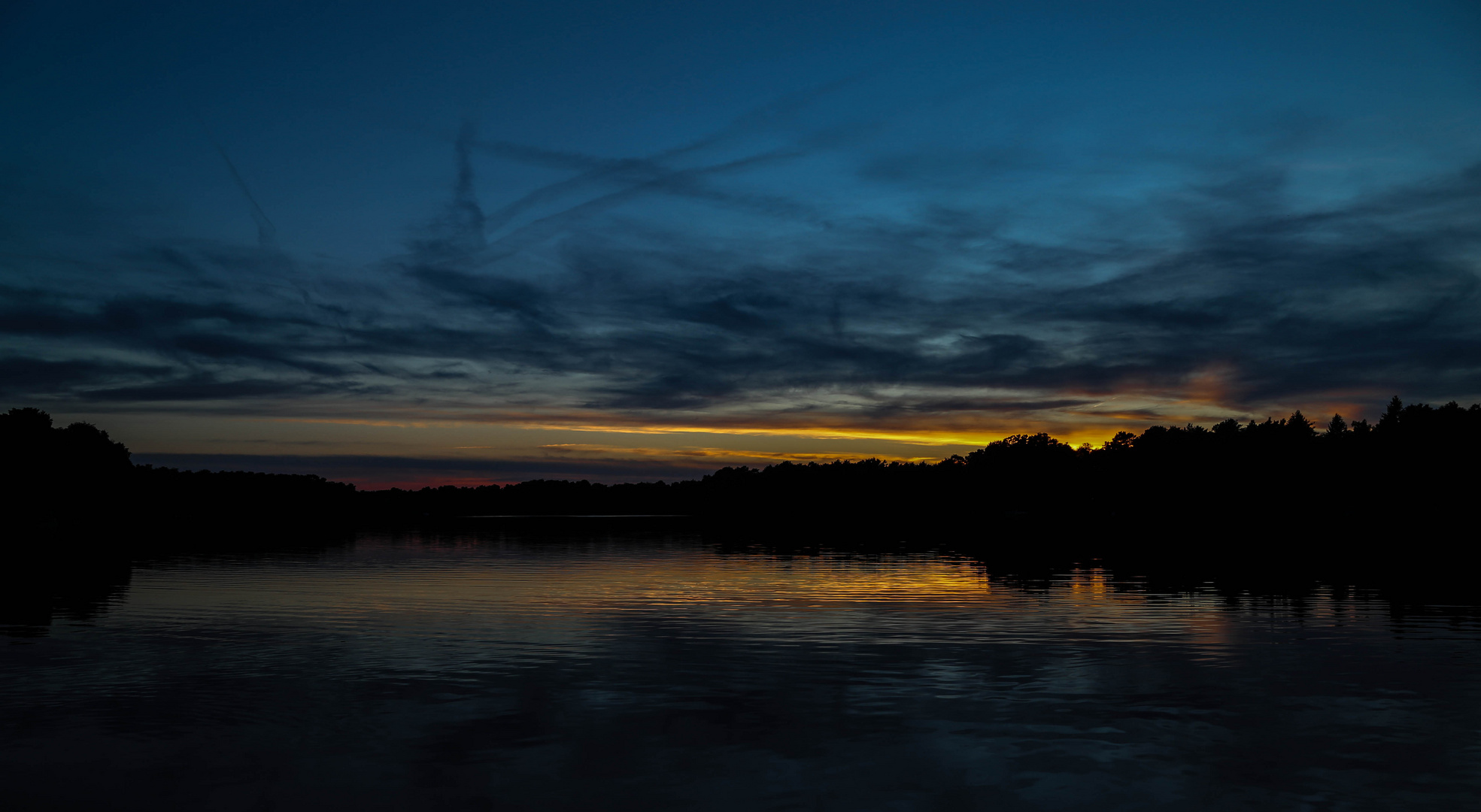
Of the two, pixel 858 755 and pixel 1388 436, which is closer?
pixel 858 755

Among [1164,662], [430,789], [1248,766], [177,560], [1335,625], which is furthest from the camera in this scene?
[177,560]

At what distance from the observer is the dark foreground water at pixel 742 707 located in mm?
21062

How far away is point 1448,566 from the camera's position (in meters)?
87.9

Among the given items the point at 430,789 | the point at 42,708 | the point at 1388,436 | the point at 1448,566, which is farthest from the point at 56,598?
the point at 1388,436

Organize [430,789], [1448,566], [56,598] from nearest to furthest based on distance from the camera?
[430,789]
[56,598]
[1448,566]

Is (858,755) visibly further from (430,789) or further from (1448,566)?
(1448,566)

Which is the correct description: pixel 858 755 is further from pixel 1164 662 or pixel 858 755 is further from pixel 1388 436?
pixel 1388 436

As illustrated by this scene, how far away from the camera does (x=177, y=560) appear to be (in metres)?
100

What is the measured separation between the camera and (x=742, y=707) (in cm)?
2902

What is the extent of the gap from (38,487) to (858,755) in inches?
7117

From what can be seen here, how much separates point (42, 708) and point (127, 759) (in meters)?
7.62

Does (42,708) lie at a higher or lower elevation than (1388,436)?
lower

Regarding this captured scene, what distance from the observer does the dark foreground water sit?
21062 millimetres

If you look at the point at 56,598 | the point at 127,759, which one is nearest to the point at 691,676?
the point at 127,759
